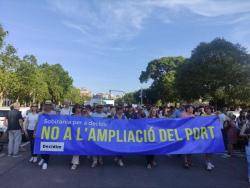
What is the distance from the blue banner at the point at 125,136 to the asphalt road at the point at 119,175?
0.51 m

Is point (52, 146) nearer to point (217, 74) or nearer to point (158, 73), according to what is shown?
point (217, 74)

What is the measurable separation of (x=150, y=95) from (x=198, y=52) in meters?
35.9

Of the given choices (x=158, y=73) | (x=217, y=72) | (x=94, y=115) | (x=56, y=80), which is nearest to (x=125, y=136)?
(x=94, y=115)

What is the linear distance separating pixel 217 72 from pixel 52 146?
46923 millimetres

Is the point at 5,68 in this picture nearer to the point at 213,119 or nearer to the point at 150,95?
the point at 213,119

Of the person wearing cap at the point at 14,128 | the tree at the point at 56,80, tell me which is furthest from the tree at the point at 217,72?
the tree at the point at 56,80

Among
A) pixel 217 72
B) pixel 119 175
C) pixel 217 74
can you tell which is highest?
pixel 217 72

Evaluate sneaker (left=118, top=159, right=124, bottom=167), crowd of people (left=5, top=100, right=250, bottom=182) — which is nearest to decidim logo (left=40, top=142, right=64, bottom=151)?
crowd of people (left=5, top=100, right=250, bottom=182)

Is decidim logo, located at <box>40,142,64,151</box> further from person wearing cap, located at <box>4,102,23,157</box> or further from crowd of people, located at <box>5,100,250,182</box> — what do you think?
person wearing cap, located at <box>4,102,23,157</box>

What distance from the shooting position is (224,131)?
1460cm

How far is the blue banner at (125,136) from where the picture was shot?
422 inches

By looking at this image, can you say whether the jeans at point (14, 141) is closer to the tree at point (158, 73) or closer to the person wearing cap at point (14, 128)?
the person wearing cap at point (14, 128)

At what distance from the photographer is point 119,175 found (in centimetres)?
967

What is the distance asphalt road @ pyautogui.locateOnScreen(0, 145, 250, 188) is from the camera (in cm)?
869
